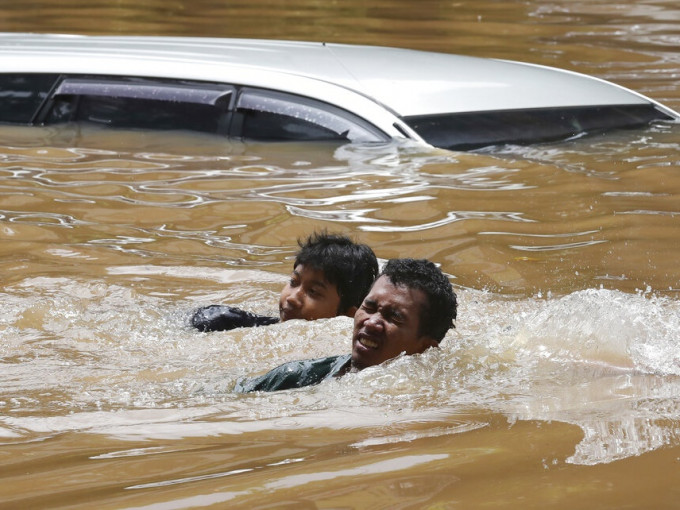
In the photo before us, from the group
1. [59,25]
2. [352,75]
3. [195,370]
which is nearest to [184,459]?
[195,370]

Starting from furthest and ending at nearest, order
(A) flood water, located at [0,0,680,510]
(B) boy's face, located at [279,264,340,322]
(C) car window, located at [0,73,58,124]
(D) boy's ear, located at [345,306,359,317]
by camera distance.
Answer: (C) car window, located at [0,73,58,124], (D) boy's ear, located at [345,306,359,317], (B) boy's face, located at [279,264,340,322], (A) flood water, located at [0,0,680,510]

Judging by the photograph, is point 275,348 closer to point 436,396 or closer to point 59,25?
point 436,396

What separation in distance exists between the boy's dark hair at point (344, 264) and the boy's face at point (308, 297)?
0.03 metres

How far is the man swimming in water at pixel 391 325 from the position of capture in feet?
15.8

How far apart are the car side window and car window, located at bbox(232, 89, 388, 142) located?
154 mm

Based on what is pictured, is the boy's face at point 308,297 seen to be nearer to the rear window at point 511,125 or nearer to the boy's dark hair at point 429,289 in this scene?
the boy's dark hair at point 429,289

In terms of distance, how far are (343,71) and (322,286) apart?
2.25 metres

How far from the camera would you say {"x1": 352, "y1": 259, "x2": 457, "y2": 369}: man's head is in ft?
15.8

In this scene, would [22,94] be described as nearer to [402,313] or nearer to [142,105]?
[142,105]

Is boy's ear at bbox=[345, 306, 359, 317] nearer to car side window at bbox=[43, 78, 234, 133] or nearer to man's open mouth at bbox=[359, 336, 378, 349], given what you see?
man's open mouth at bbox=[359, 336, 378, 349]

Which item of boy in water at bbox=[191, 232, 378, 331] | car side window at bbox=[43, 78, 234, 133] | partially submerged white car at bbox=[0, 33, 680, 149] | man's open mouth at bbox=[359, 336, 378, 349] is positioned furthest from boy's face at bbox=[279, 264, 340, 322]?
car side window at bbox=[43, 78, 234, 133]

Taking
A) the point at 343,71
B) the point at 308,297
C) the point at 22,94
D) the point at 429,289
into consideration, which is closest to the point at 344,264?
the point at 308,297

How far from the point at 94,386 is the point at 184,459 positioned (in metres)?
1.44

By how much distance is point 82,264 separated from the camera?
21.8 ft
